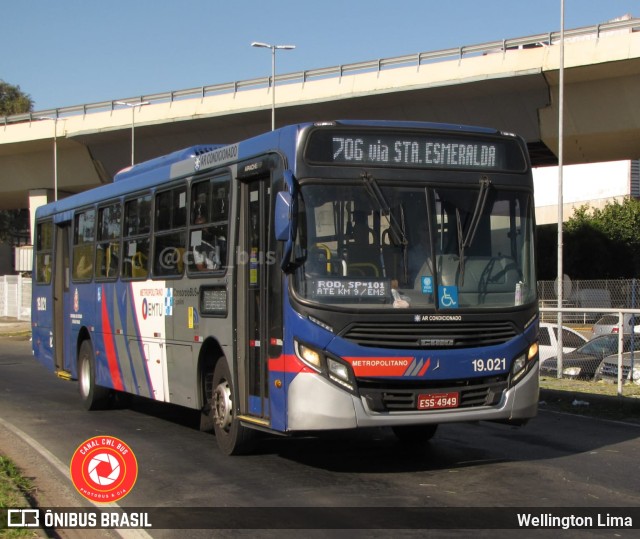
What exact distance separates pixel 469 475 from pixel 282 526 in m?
2.58

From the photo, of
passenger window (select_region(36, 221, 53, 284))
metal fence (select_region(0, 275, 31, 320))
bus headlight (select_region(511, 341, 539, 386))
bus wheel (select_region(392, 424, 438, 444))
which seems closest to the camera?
bus headlight (select_region(511, 341, 539, 386))

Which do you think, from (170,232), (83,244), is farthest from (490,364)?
(83,244)

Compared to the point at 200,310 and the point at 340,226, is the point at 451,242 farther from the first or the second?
the point at 200,310

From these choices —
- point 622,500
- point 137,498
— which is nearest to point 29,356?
point 137,498

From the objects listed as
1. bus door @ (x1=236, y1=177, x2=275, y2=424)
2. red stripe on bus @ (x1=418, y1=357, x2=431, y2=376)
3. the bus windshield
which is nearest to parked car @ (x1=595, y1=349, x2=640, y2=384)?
the bus windshield

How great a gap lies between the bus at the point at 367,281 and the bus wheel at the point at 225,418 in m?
0.02

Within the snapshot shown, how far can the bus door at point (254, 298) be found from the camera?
364 inches

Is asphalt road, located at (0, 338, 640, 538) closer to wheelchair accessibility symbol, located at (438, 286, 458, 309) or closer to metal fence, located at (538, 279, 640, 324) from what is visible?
wheelchair accessibility symbol, located at (438, 286, 458, 309)

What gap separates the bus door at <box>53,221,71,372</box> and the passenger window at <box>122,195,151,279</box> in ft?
10.3

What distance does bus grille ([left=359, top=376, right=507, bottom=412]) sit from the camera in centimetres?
854

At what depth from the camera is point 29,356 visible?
95.7ft

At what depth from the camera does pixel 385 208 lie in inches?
347

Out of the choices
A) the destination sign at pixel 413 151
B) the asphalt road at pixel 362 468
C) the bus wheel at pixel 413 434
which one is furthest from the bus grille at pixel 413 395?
the destination sign at pixel 413 151

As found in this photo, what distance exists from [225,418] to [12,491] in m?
2.82
